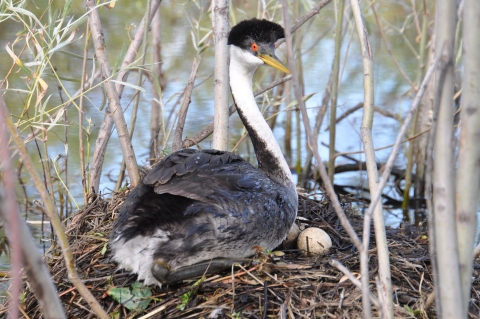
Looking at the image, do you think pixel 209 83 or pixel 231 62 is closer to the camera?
pixel 231 62

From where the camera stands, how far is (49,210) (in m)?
1.78

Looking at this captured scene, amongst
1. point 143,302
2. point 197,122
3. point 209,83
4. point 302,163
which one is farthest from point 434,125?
point 209,83

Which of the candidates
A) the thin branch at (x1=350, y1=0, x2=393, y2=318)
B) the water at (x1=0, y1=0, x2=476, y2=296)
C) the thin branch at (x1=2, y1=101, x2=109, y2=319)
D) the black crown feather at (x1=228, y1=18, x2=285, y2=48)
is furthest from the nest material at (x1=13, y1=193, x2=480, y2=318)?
the water at (x1=0, y1=0, x2=476, y2=296)

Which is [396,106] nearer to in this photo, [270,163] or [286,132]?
[286,132]

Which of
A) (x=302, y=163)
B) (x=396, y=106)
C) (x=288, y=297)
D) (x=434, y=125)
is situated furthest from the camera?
(x=396, y=106)

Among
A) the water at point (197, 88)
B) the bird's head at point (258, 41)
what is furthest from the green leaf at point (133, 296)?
the water at point (197, 88)

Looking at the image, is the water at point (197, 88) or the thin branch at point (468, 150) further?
the water at point (197, 88)

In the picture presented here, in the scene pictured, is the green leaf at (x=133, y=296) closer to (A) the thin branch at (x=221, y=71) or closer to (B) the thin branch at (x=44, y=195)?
(B) the thin branch at (x=44, y=195)

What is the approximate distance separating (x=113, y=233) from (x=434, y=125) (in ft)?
5.66

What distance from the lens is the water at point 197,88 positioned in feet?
19.6

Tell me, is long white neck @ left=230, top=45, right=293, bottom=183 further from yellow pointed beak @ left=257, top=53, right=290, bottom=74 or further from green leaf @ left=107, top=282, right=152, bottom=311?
green leaf @ left=107, top=282, right=152, bottom=311

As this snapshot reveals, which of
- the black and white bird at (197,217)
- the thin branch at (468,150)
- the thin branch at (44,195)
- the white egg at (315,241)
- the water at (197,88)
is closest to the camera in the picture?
the thin branch at (468,150)

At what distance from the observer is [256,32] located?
3.49 m

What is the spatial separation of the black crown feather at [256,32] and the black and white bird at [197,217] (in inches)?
28.4
